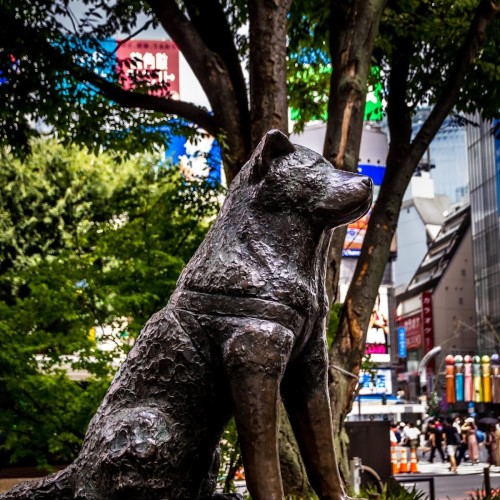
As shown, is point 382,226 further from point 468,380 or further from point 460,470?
point 468,380

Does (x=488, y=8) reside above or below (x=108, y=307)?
above

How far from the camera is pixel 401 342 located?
76.6 meters

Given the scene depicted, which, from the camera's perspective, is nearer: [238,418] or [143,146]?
[238,418]

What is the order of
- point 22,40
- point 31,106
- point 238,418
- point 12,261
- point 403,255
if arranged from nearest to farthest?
1. point 238,418
2. point 22,40
3. point 31,106
4. point 12,261
5. point 403,255

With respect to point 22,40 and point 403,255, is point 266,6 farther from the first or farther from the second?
point 403,255

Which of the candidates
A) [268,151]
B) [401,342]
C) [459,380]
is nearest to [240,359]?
[268,151]

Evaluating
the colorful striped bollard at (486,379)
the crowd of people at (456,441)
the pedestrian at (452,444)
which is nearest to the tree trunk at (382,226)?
the crowd of people at (456,441)

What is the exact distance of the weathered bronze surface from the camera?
2.60 m

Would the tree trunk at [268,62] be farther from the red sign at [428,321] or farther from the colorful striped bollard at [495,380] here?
the red sign at [428,321]

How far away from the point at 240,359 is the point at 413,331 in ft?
246

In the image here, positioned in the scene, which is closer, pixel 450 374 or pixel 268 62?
pixel 268 62

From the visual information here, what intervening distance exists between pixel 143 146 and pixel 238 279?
655cm

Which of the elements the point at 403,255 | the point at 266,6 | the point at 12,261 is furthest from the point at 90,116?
the point at 403,255

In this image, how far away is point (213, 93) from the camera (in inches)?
278
